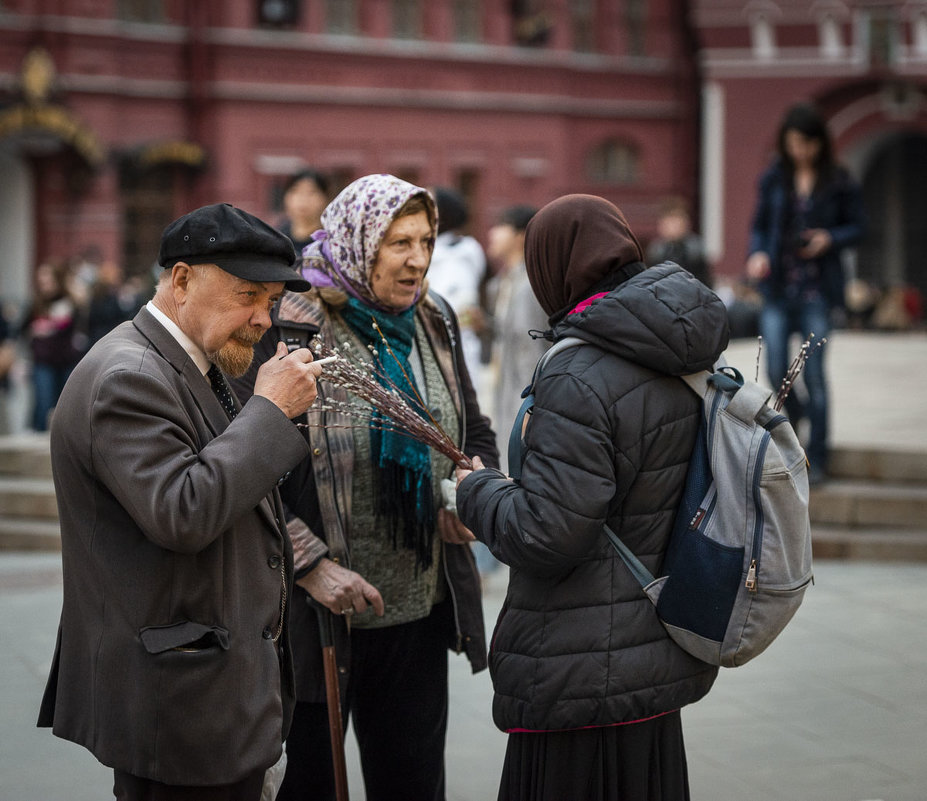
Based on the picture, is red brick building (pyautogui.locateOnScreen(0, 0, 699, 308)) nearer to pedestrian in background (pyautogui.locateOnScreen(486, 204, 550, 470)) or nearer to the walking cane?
pedestrian in background (pyautogui.locateOnScreen(486, 204, 550, 470))

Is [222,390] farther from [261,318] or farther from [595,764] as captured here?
[595,764]

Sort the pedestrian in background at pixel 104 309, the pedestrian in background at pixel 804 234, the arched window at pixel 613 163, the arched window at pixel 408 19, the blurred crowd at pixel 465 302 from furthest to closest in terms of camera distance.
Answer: the arched window at pixel 613 163 < the arched window at pixel 408 19 < the pedestrian in background at pixel 104 309 < the pedestrian in background at pixel 804 234 < the blurred crowd at pixel 465 302

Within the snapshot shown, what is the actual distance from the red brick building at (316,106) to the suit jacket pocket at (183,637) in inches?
895

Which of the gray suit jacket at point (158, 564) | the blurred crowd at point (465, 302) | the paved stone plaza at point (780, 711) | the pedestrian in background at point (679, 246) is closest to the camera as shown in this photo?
the gray suit jacket at point (158, 564)

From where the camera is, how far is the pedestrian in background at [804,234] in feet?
24.9

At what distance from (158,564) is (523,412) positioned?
3.07 feet

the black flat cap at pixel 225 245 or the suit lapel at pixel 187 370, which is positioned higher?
the black flat cap at pixel 225 245

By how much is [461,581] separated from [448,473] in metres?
0.30

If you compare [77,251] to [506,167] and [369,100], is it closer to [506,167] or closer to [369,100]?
[369,100]

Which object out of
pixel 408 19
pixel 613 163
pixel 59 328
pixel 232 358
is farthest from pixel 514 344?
pixel 613 163

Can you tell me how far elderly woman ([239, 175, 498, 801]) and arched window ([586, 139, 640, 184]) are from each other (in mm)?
27816

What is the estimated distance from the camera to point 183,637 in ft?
8.71

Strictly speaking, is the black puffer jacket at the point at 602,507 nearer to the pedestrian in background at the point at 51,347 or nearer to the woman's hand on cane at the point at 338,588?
the woman's hand on cane at the point at 338,588

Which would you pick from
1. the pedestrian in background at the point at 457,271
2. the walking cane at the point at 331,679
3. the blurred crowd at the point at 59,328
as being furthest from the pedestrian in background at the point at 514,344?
the blurred crowd at the point at 59,328
